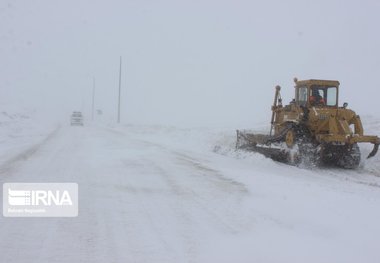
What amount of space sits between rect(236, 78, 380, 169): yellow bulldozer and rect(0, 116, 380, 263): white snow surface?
10.6ft

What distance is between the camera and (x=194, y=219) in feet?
23.3

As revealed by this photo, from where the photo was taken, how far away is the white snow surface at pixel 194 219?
5734mm

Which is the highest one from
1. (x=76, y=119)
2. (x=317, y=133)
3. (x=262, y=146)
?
(x=317, y=133)

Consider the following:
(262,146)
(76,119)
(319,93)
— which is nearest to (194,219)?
(262,146)

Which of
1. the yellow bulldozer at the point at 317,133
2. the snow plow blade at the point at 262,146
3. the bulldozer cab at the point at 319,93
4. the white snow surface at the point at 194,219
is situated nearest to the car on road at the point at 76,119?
the snow plow blade at the point at 262,146

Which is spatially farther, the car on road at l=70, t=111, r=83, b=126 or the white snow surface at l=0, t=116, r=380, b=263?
the car on road at l=70, t=111, r=83, b=126

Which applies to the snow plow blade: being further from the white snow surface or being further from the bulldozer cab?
the white snow surface

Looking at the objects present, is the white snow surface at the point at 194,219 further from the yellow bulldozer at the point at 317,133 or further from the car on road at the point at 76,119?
the car on road at the point at 76,119

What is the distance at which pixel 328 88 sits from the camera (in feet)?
57.0

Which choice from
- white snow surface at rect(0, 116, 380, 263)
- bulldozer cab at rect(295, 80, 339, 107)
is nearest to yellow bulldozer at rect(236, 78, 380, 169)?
bulldozer cab at rect(295, 80, 339, 107)

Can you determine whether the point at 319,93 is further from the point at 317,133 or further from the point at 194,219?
the point at 194,219

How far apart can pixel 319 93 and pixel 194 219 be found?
11.3 m

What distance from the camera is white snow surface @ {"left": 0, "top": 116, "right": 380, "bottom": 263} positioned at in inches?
226

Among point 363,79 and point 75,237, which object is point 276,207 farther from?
point 363,79
